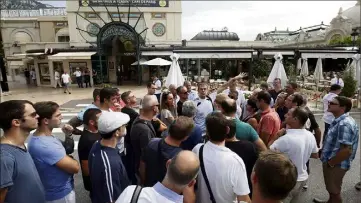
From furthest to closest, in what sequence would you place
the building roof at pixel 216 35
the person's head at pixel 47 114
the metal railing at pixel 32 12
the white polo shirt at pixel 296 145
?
the building roof at pixel 216 35 → the metal railing at pixel 32 12 → the white polo shirt at pixel 296 145 → the person's head at pixel 47 114

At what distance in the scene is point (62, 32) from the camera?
3266cm

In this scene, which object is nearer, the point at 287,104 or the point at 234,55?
the point at 287,104

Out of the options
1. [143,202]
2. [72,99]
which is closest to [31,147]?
[143,202]

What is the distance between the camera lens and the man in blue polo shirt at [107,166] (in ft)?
7.46

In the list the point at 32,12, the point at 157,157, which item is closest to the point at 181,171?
the point at 157,157

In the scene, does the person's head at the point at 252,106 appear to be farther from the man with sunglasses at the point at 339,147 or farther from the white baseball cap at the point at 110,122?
the white baseball cap at the point at 110,122

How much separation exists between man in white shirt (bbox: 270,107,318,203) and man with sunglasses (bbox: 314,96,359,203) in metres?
0.51

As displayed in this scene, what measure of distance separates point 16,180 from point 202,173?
1627 mm

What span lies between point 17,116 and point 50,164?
2.04ft

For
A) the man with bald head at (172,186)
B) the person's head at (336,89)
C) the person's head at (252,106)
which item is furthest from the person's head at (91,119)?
the person's head at (336,89)

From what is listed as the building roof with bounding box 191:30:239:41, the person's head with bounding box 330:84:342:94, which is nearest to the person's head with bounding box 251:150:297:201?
the person's head with bounding box 330:84:342:94

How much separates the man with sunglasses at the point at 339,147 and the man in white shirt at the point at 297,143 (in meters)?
0.51

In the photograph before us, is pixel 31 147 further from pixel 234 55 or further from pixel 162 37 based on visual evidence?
pixel 162 37

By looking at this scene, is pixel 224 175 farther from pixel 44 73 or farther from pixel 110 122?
pixel 44 73
